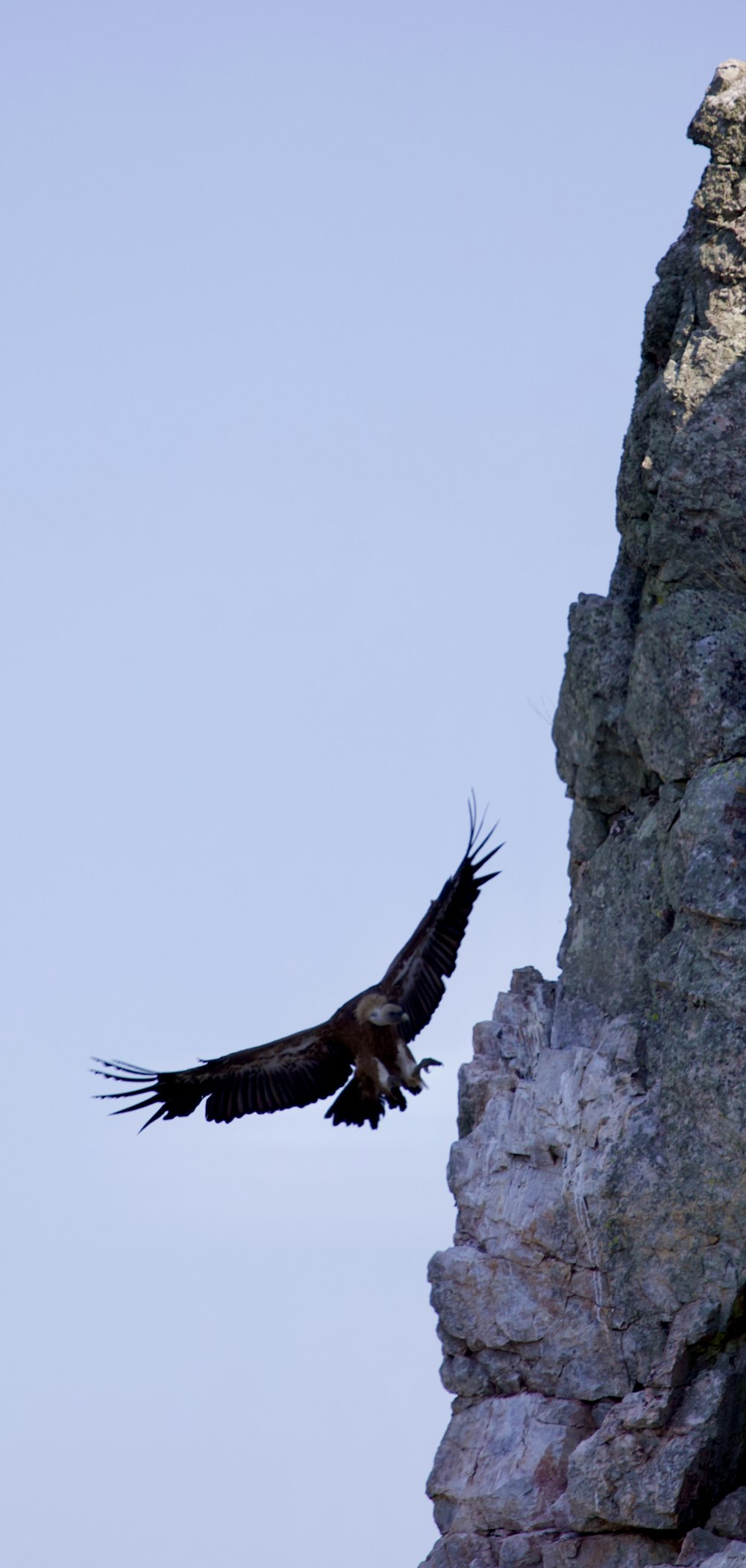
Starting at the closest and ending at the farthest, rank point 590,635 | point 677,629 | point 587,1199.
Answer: point 587,1199 → point 677,629 → point 590,635

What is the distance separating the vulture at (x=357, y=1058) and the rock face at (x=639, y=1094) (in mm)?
795

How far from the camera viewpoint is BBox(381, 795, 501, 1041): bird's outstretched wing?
1412cm

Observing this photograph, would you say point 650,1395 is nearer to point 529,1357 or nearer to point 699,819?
point 529,1357

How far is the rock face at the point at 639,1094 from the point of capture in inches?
496

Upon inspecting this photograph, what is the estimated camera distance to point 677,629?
1439cm

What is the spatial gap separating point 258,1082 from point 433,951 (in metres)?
1.98

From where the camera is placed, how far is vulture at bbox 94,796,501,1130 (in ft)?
46.7

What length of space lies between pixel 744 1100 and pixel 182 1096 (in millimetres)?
4770

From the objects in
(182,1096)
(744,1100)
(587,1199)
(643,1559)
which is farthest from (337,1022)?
(643,1559)

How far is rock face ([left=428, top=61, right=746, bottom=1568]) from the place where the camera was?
1261cm

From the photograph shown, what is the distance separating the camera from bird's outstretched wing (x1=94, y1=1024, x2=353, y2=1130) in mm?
14969

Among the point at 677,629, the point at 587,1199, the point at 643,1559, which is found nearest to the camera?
the point at 643,1559

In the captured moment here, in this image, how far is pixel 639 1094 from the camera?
13.6 m

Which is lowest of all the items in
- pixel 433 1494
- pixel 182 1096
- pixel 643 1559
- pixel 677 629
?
pixel 643 1559
